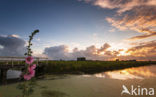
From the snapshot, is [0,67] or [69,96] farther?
[0,67]

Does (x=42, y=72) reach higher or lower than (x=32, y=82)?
lower

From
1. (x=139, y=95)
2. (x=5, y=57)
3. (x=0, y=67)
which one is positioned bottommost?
(x=139, y=95)

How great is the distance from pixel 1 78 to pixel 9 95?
4.69 meters

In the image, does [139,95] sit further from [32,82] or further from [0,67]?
[0,67]

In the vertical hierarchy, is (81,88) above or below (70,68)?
below

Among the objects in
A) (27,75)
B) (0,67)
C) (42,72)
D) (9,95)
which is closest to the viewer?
(27,75)

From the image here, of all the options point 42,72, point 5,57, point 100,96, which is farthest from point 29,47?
point 42,72

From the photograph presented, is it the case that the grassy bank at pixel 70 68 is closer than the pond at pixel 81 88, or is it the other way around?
the pond at pixel 81 88

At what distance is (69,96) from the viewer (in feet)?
22.4

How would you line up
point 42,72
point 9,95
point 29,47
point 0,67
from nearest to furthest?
point 29,47 → point 9,95 → point 0,67 → point 42,72

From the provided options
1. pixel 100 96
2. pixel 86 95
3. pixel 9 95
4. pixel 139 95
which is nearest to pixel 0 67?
pixel 9 95

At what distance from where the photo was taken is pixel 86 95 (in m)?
6.99

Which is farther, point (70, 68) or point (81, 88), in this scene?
point (70, 68)

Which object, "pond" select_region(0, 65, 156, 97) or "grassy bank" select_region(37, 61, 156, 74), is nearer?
"pond" select_region(0, 65, 156, 97)
